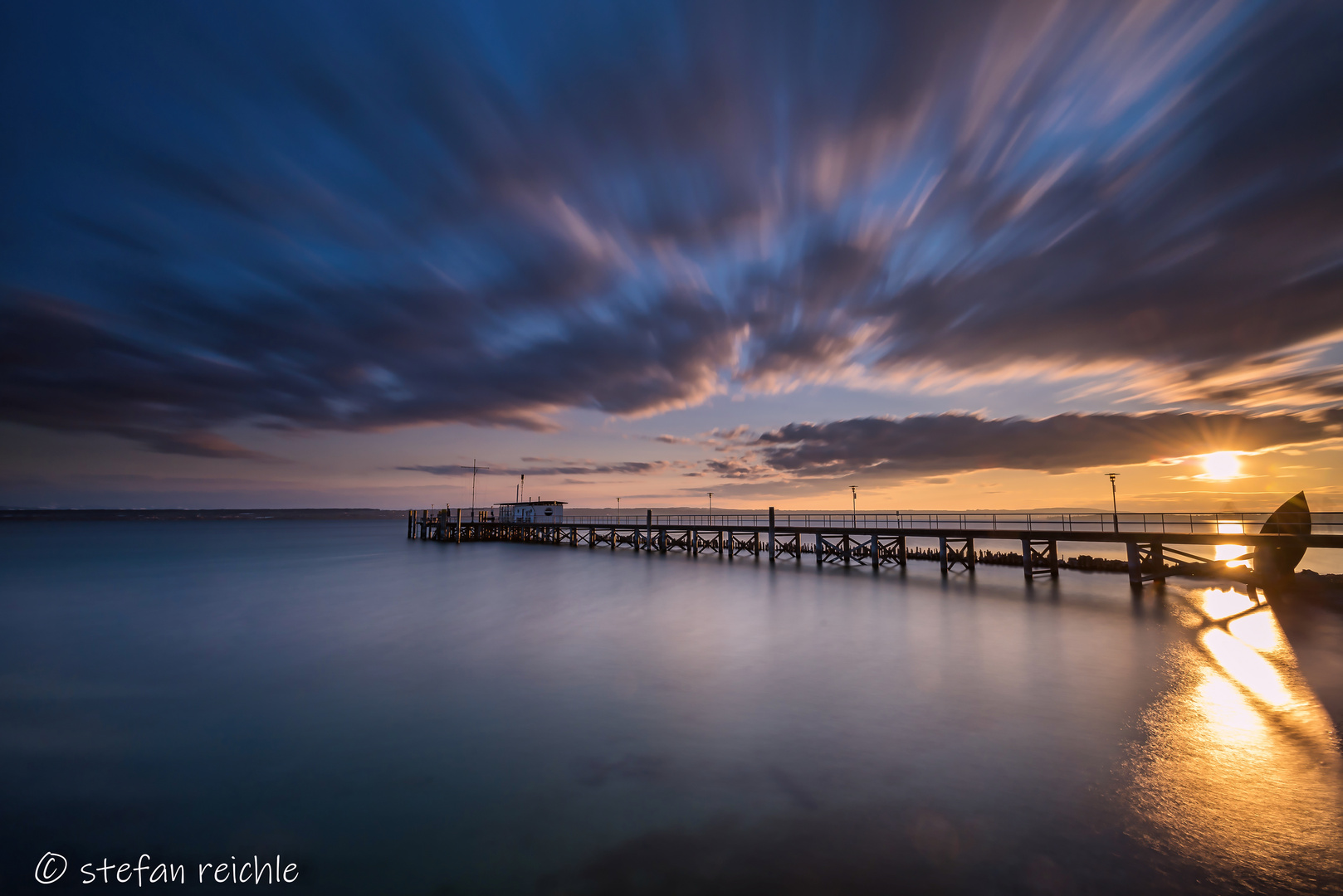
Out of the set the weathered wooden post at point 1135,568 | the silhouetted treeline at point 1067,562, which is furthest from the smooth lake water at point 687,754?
the silhouetted treeline at point 1067,562

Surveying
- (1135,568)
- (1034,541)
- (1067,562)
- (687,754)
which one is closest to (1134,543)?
(1135,568)

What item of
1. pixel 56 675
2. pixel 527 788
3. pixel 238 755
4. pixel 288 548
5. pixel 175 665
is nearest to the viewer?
pixel 527 788

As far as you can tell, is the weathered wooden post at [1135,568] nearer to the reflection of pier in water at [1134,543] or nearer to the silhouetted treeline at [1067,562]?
the reflection of pier in water at [1134,543]

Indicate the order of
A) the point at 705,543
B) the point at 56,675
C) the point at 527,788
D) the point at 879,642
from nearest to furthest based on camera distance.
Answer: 1. the point at 527,788
2. the point at 56,675
3. the point at 879,642
4. the point at 705,543

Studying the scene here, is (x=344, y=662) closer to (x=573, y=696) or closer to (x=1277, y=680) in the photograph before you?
(x=573, y=696)

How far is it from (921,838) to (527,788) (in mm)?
5927

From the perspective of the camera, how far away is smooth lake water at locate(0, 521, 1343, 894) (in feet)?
22.3

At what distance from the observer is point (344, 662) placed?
55.2 ft

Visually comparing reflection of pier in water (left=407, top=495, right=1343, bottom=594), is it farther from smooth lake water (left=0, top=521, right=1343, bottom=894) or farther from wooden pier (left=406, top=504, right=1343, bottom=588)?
smooth lake water (left=0, top=521, right=1343, bottom=894)

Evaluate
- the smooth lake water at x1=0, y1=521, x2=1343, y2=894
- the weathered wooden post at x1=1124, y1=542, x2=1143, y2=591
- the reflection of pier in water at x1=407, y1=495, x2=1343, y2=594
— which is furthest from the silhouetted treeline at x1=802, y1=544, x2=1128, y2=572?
the smooth lake water at x1=0, y1=521, x2=1343, y2=894

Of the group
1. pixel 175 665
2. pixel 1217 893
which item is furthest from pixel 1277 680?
pixel 175 665

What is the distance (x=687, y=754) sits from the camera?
1012cm

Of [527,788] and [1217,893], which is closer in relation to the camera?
[1217,893]

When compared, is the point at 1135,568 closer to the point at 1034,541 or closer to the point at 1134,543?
the point at 1134,543
